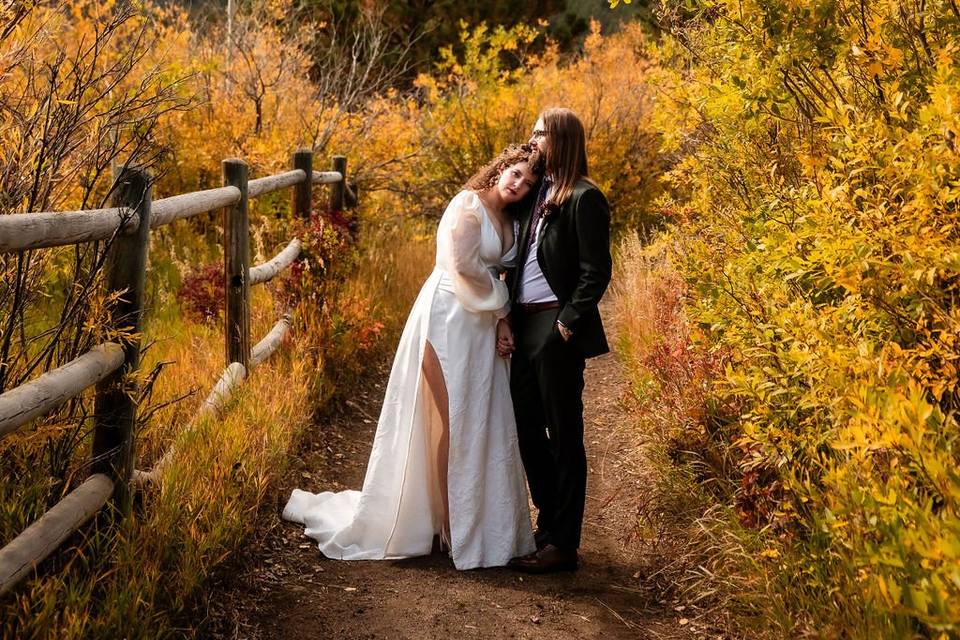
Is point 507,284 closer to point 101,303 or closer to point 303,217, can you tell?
point 101,303

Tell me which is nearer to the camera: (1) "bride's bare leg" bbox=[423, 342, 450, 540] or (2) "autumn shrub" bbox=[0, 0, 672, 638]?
(2) "autumn shrub" bbox=[0, 0, 672, 638]

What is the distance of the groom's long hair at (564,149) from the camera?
4.01m

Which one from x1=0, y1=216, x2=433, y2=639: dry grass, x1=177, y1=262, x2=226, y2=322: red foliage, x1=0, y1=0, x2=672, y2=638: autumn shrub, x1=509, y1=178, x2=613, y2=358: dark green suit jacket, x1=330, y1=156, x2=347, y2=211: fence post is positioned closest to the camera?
x1=0, y1=216, x2=433, y2=639: dry grass

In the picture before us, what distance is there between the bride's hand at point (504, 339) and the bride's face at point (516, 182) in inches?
22.0

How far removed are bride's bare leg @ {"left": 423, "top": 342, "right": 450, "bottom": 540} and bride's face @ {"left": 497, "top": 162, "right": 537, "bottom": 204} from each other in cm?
77

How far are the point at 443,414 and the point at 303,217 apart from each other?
118 inches

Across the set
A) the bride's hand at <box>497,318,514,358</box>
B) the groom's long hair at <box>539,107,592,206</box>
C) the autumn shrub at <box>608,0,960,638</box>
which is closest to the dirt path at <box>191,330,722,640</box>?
the autumn shrub at <box>608,0,960,638</box>

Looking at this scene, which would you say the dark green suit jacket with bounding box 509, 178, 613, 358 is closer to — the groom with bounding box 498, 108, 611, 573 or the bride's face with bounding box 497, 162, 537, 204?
the groom with bounding box 498, 108, 611, 573

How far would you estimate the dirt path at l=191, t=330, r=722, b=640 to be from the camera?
11.6 feet

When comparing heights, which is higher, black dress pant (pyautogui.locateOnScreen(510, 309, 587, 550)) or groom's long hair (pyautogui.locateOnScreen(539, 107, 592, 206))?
groom's long hair (pyautogui.locateOnScreen(539, 107, 592, 206))

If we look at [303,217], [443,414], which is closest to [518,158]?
[443,414]

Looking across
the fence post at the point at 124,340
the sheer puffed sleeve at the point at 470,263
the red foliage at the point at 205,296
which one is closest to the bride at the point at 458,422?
the sheer puffed sleeve at the point at 470,263

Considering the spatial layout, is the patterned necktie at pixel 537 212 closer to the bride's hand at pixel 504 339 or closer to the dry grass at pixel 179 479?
the bride's hand at pixel 504 339

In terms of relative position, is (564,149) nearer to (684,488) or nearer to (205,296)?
(684,488)
